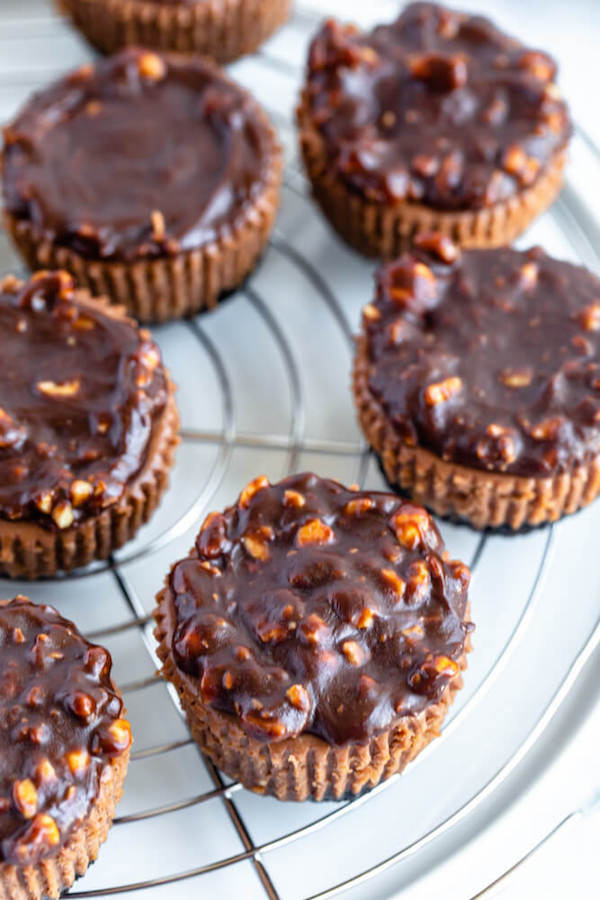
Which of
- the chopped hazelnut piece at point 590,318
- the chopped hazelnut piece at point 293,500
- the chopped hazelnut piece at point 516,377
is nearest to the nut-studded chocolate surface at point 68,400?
the chopped hazelnut piece at point 293,500

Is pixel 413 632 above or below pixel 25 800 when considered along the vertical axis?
above

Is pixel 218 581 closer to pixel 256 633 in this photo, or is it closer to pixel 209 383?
pixel 256 633

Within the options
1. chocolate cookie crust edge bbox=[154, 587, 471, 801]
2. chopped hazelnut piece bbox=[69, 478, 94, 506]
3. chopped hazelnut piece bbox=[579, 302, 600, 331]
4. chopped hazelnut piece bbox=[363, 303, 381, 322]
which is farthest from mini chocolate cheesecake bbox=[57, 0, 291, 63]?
chocolate cookie crust edge bbox=[154, 587, 471, 801]

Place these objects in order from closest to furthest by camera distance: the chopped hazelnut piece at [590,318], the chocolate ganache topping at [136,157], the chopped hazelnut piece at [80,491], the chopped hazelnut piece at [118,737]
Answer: the chopped hazelnut piece at [118,737]
the chopped hazelnut piece at [80,491]
the chopped hazelnut piece at [590,318]
the chocolate ganache topping at [136,157]

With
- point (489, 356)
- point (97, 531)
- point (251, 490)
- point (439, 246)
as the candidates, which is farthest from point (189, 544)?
point (439, 246)

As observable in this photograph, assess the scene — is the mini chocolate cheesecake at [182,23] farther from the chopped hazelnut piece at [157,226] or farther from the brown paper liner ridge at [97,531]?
the brown paper liner ridge at [97,531]

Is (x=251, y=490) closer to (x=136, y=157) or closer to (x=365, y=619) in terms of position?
(x=365, y=619)

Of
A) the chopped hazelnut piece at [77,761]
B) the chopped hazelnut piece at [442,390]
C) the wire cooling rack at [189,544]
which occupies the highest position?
the chopped hazelnut piece at [442,390]
